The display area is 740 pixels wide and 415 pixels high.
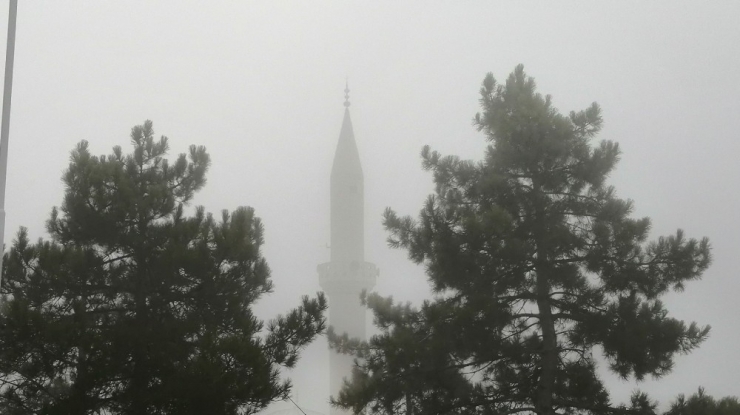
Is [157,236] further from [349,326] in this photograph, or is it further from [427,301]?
[349,326]

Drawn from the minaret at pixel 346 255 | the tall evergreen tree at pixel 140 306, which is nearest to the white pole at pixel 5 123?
the tall evergreen tree at pixel 140 306

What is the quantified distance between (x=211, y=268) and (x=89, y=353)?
209 centimetres

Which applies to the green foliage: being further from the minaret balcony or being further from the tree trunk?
the minaret balcony

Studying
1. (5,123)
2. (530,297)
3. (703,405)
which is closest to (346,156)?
(530,297)

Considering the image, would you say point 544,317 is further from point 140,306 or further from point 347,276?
point 347,276

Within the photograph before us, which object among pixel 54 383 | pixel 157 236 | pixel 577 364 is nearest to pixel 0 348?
pixel 54 383

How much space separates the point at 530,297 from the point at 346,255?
19735mm

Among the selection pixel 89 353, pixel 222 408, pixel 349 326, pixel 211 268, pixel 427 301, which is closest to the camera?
pixel 222 408

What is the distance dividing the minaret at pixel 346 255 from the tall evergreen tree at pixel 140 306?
1815 centimetres

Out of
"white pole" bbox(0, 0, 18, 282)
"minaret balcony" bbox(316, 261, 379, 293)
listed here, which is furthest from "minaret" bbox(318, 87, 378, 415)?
"white pole" bbox(0, 0, 18, 282)

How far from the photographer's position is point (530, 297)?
14375 mm

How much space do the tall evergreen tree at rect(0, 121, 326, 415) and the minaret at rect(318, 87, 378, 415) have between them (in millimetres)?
18151

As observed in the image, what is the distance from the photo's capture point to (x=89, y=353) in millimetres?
12039

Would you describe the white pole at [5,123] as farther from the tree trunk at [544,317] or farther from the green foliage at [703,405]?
the green foliage at [703,405]
